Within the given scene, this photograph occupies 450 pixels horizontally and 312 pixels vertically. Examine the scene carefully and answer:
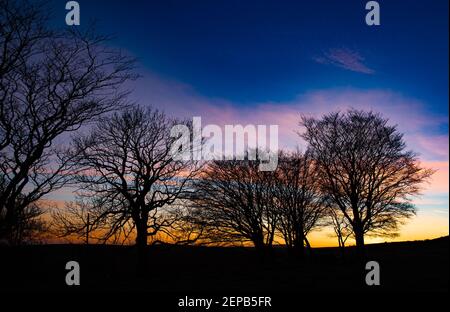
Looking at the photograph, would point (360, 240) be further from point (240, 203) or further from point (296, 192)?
point (240, 203)

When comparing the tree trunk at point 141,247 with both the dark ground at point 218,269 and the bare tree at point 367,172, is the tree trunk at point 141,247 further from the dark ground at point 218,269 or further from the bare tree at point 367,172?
the bare tree at point 367,172

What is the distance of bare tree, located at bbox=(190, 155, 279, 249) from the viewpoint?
1181 inches

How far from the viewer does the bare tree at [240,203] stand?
30000mm

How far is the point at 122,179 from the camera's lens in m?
21.2

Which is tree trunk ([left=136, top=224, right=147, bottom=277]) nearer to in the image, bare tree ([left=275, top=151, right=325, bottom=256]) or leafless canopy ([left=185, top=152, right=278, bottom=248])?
leafless canopy ([left=185, top=152, right=278, bottom=248])

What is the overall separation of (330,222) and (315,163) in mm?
7291

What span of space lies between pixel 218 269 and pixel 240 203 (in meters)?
6.29

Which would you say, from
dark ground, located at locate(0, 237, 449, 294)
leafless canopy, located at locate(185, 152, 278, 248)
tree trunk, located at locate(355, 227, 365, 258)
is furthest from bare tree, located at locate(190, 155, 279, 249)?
tree trunk, located at locate(355, 227, 365, 258)

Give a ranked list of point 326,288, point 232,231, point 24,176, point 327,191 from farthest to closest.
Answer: point 232,231 < point 327,191 < point 326,288 < point 24,176

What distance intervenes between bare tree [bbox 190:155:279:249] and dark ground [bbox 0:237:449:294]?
2.67 meters

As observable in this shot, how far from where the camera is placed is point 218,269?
2928cm

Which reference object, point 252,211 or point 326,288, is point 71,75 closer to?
point 326,288

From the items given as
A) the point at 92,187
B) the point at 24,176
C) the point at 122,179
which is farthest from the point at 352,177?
the point at 24,176

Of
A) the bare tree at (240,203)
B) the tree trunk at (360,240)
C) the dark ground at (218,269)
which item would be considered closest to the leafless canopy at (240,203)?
the bare tree at (240,203)
